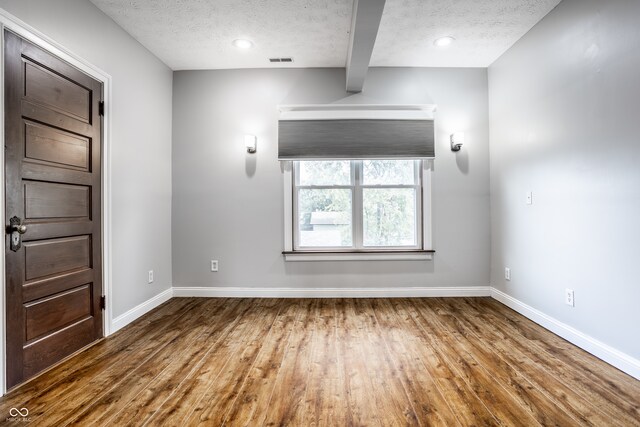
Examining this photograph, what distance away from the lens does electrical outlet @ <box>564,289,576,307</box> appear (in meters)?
2.26

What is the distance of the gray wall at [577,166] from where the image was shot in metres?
1.85

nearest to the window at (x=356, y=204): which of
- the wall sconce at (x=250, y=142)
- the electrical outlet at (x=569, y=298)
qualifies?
the wall sconce at (x=250, y=142)

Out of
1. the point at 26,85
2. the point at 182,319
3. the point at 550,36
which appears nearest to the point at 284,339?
the point at 182,319

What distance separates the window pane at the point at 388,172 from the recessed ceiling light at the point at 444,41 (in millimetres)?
1219

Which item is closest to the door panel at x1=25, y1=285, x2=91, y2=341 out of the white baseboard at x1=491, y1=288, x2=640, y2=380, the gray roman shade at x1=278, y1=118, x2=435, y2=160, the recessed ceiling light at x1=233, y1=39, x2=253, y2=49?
the gray roman shade at x1=278, y1=118, x2=435, y2=160

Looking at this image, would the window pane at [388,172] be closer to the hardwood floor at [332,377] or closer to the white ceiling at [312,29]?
the white ceiling at [312,29]

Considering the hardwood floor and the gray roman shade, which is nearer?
the hardwood floor

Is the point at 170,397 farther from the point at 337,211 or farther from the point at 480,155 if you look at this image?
the point at 480,155

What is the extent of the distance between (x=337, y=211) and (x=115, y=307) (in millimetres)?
2367

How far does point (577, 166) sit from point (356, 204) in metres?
1.99

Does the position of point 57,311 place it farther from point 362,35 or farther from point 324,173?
point 362,35

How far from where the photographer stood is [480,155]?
3.38 m

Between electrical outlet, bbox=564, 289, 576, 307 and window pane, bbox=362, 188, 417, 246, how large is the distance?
4.79 ft
